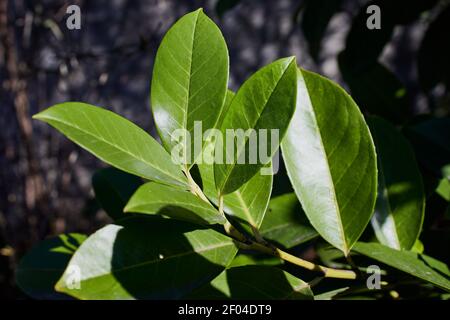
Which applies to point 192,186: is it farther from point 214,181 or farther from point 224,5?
point 224,5

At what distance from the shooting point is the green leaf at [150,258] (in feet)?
1.51

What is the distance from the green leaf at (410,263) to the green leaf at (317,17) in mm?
685

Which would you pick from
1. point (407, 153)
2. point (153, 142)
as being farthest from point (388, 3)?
point (153, 142)

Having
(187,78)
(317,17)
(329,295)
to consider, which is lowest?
(329,295)

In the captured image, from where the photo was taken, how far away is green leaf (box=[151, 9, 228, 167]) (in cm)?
47

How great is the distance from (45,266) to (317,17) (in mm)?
796

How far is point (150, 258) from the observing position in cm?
49

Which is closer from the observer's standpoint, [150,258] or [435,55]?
[150,258]

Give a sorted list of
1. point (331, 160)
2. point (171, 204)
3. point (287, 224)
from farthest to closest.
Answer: point (287, 224)
point (331, 160)
point (171, 204)

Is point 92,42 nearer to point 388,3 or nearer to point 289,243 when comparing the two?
point 388,3

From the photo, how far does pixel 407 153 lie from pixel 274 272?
25 centimetres

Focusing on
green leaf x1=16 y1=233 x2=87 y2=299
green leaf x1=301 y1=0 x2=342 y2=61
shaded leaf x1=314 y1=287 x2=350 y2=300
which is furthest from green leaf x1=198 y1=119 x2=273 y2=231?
green leaf x1=301 y1=0 x2=342 y2=61

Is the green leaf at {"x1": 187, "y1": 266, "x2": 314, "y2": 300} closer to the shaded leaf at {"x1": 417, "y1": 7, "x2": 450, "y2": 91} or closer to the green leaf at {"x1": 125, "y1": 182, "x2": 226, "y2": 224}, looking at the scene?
the green leaf at {"x1": 125, "y1": 182, "x2": 226, "y2": 224}

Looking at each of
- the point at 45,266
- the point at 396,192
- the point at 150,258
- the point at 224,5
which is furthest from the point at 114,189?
the point at 224,5
